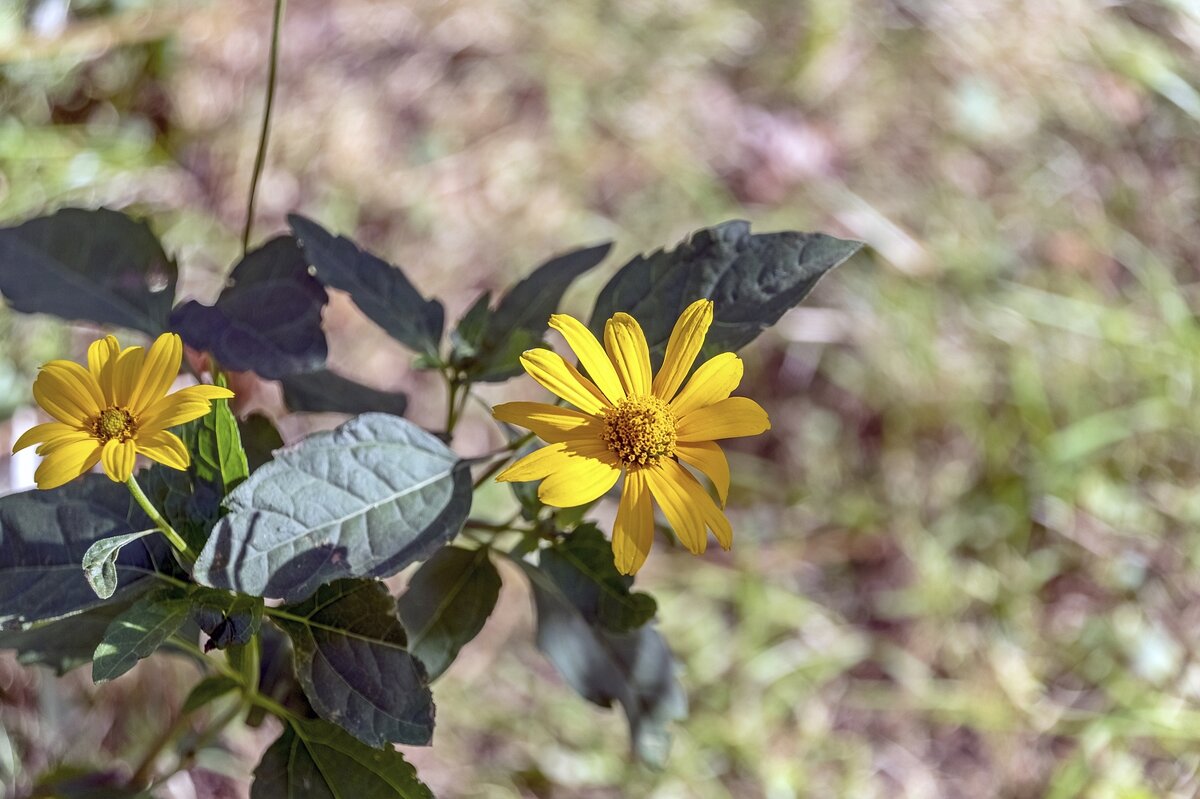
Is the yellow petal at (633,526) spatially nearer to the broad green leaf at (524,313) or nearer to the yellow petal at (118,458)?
the broad green leaf at (524,313)

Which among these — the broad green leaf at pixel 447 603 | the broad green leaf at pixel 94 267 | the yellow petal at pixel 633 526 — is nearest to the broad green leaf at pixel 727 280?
the yellow petal at pixel 633 526

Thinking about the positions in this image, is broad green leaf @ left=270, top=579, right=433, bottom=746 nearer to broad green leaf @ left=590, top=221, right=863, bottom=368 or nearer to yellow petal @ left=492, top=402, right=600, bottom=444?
yellow petal @ left=492, top=402, right=600, bottom=444

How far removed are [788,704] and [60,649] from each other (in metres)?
1.42

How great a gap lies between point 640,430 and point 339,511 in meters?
0.26

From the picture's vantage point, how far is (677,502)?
0.83 meters

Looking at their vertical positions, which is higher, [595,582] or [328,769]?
[595,582]

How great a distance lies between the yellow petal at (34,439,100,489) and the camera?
2.45ft

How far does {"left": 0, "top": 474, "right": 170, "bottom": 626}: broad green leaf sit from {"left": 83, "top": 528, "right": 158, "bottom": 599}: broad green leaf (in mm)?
89

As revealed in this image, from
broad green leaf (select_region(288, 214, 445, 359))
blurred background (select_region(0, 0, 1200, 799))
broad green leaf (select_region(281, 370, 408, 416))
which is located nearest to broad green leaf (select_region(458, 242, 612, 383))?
broad green leaf (select_region(288, 214, 445, 359))

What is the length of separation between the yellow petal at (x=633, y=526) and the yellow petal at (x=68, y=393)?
→ 0.44 meters

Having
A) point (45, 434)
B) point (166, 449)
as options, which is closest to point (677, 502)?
point (166, 449)

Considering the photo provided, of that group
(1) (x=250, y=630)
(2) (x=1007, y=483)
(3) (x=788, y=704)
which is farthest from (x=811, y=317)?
(1) (x=250, y=630)

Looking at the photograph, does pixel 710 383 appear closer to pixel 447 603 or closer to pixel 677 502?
pixel 677 502

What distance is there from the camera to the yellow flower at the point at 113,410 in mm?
764
